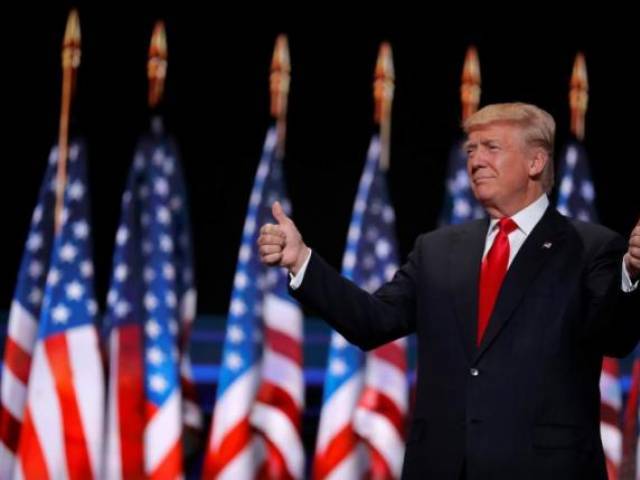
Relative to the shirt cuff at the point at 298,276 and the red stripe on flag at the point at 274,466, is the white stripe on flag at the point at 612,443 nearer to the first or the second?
the red stripe on flag at the point at 274,466

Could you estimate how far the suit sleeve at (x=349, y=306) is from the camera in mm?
2084

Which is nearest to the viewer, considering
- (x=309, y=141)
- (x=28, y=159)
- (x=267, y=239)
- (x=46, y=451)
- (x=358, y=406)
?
(x=267, y=239)

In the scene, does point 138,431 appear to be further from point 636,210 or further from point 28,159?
point 636,210

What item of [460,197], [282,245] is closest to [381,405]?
[460,197]

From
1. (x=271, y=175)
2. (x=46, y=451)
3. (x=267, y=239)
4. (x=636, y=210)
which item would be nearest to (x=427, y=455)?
(x=267, y=239)

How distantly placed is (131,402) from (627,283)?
3.72 metres

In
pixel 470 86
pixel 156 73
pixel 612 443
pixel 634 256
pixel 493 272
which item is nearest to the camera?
pixel 634 256

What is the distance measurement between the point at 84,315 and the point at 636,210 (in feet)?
11.4

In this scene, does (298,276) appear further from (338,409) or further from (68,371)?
(338,409)

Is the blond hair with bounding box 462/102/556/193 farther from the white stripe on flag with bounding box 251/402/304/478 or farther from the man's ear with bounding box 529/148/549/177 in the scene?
the white stripe on flag with bounding box 251/402/304/478

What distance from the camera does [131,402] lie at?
5.15 meters

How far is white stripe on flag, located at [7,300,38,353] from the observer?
5266 mm

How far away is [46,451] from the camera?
193 inches

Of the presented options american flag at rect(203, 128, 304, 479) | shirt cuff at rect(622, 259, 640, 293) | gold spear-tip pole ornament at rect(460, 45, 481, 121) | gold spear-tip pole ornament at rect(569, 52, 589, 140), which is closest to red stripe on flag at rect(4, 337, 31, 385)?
american flag at rect(203, 128, 304, 479)
